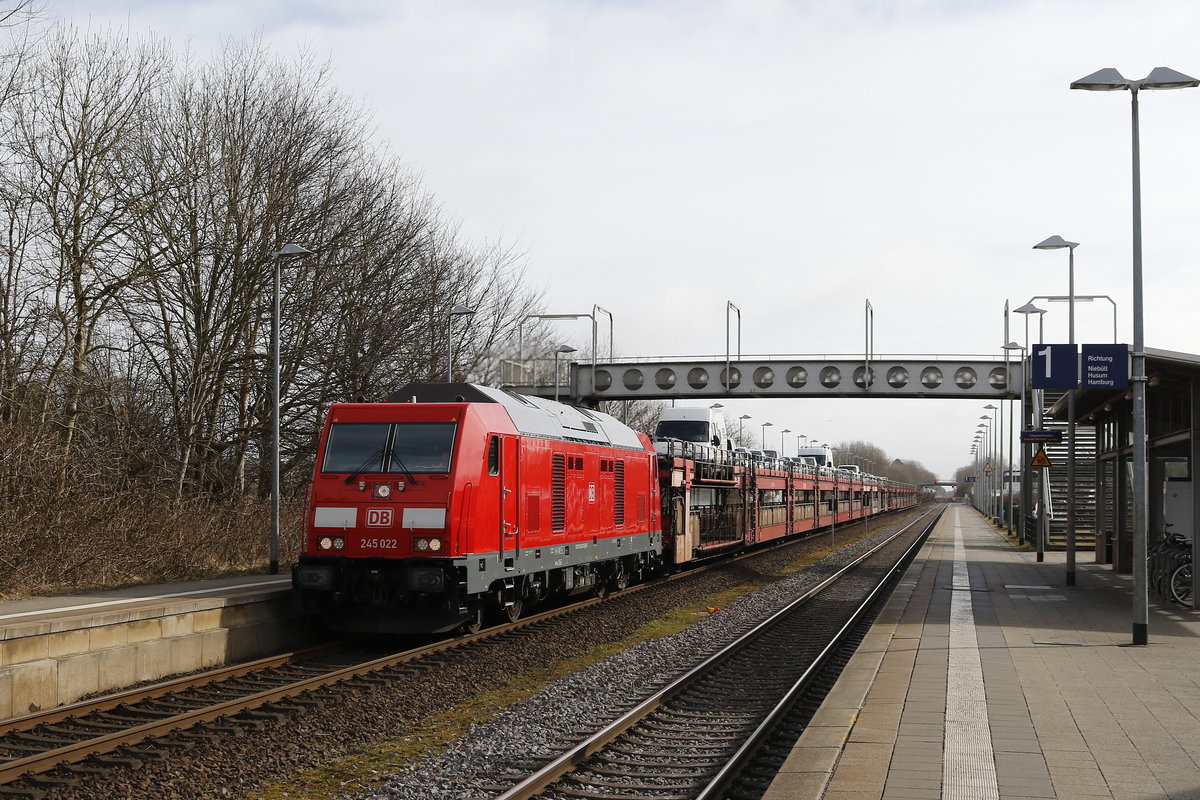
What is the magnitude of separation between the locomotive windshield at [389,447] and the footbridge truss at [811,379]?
103ft

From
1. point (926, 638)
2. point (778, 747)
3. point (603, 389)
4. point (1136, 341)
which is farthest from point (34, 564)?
point (603, 389)

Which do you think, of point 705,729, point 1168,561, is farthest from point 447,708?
point 1168,561

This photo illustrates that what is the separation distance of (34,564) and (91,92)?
1177cm

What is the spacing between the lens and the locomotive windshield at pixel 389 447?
14.4 metres

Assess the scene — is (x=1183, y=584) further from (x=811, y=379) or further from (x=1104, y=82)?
(x=811, y=379)

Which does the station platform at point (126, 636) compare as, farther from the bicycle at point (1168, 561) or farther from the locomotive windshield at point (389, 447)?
the bicycle at point (1168, 561)

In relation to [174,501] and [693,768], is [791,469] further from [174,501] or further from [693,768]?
[693,768]

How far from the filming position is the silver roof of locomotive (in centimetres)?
1574

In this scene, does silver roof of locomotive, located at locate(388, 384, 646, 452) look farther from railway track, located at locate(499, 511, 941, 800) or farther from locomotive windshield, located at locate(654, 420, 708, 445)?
locomotive windshield, located at locate(654, 420, 708, 445)

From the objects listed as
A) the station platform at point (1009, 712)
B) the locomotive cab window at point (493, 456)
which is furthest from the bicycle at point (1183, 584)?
the locomotive cab window at point (493, 456)

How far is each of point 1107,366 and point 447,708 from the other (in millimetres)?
11639

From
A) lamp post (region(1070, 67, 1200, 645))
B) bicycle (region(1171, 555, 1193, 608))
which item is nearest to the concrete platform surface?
lamp post (region(1070, 67, 1200, 645))

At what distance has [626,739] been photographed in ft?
31.4

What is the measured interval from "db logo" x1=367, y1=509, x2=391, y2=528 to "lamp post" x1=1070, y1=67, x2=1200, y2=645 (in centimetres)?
969
